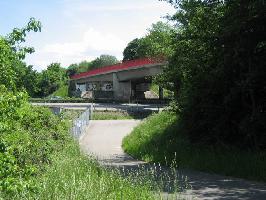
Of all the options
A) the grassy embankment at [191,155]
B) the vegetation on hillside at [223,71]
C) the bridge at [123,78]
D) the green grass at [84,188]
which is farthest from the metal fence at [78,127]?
the green grass at [84,188]

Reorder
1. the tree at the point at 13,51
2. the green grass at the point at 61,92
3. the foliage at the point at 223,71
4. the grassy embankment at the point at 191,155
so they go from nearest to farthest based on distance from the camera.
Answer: the tree at the point at 13,51 < the grassy embankment at the point at 191,155 < the foliage at the point at 223,71 < the green grass at the point at 61,92

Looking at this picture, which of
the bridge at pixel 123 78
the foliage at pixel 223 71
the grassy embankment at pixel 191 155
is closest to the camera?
the grassy embankment at pixel 191 155


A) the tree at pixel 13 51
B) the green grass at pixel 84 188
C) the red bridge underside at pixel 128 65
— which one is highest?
the red bridge underside at pixel 128 65

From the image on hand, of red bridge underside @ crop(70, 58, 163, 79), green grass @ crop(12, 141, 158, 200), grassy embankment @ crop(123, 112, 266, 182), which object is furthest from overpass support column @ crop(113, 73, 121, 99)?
green grass @ crop(12, 141, 158, 200)

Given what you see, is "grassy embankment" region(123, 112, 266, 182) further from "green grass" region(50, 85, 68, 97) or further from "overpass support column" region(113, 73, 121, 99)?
"green grass" region(50, 85, 68, 97)

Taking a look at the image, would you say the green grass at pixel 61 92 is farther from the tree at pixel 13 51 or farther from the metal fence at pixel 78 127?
the tree at pixel 13 51

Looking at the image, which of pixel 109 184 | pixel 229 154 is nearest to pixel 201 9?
pixel 229 154

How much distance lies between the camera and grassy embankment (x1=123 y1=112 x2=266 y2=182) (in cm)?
1425

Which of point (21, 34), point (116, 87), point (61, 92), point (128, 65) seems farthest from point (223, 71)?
point (61, 92)

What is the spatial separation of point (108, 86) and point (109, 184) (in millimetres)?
102582

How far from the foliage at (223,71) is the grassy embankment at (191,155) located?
2.71 feet

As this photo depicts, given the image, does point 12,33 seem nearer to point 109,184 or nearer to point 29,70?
point 109,184

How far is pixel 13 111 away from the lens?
7969 millimetres

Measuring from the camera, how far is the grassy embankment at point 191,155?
14250mm
